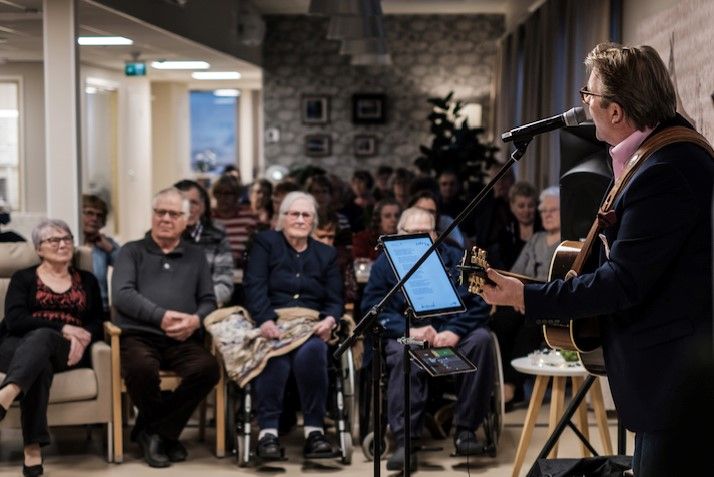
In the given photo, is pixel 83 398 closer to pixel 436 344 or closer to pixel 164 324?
pixel 164 324

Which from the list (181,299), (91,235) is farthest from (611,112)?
(91,235)

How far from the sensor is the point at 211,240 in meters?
6.39

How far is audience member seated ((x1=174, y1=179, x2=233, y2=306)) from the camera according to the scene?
618cm

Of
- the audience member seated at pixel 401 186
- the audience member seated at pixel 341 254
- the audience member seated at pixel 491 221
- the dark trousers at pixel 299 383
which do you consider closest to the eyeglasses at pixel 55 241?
the dark trousers at pixel 299 383

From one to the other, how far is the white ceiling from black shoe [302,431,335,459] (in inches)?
120

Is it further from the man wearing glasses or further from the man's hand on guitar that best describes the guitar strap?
the man's hand on guitar

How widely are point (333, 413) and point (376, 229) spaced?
1837 mm

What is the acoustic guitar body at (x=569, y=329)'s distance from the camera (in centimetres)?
273

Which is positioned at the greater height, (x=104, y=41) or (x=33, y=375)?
(x=104, y=41)

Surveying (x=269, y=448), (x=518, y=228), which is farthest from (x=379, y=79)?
(x=269, y=448)

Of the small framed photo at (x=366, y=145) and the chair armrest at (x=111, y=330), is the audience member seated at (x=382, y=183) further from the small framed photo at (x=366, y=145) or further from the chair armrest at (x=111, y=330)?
the chair armrest at (x=111, y=330)

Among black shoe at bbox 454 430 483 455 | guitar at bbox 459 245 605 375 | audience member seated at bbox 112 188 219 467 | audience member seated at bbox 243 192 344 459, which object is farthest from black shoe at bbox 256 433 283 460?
guitar at bbox 459 245 605 375

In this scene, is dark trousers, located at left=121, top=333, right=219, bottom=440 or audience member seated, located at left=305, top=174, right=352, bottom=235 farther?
audience member seated, located at left=305, top=174, right=352, bottom=235

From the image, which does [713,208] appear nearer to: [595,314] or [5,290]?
[595,314]
